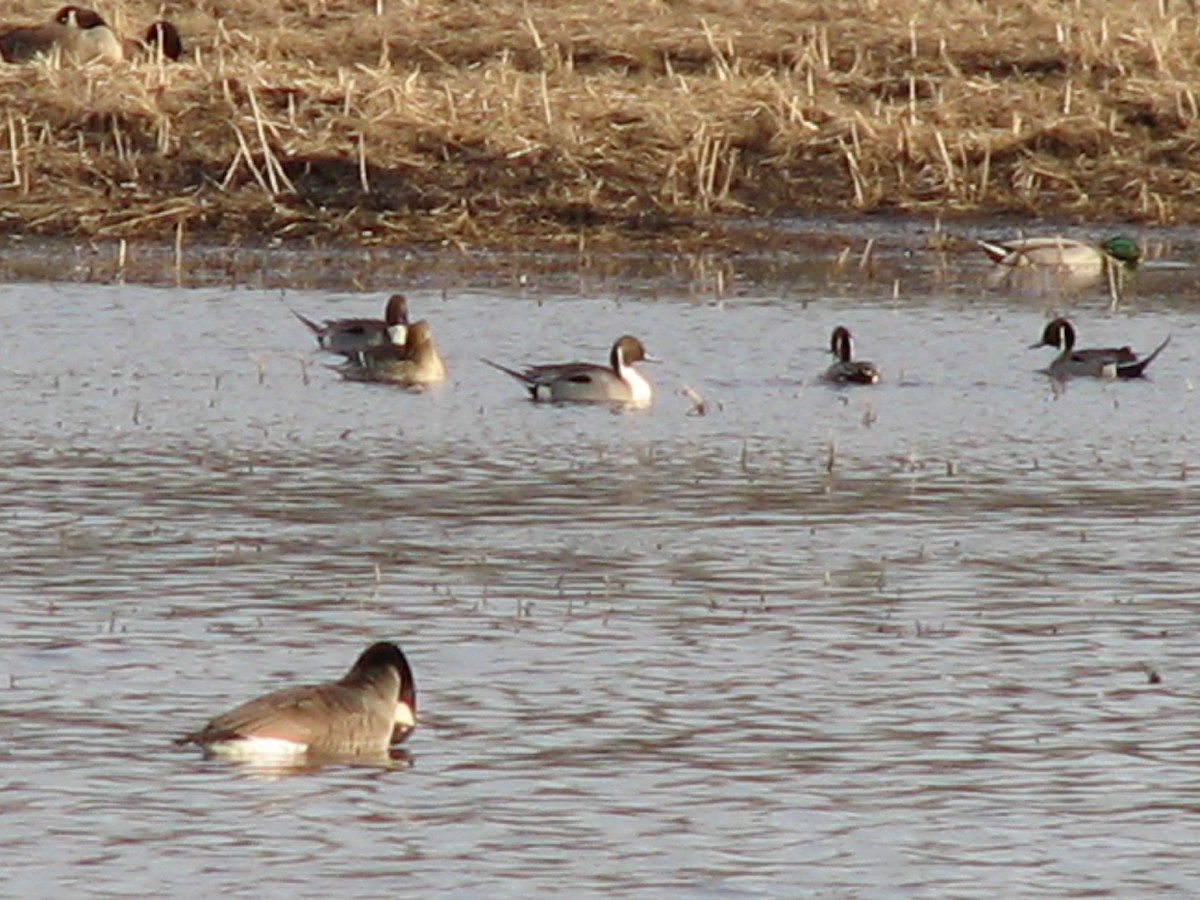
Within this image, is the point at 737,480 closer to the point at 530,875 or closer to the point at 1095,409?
the point at 1095,409

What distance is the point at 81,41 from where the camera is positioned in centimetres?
2566

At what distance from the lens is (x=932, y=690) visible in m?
9.88

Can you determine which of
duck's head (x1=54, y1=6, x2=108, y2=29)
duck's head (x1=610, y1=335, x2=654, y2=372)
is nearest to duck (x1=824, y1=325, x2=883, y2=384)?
duck's head (x1=610, y1=335, x2=654, y2=372)

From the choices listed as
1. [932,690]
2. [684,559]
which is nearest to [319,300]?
[684,559]

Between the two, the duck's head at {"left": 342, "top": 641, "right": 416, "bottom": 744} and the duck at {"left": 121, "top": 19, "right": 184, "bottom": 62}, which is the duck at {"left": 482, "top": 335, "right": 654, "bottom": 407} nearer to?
the duck's head at {"left": 342, "top": 641, "right": 416, "bottom": 744}

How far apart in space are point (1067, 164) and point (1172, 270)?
1.80m

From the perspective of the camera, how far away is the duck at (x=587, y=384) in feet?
53.4

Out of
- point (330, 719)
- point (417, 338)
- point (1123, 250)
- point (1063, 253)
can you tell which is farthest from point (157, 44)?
point (330, 719)

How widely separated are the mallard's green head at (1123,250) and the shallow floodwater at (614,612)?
99.9 inches

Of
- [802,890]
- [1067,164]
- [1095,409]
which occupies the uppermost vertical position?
[1067,164]

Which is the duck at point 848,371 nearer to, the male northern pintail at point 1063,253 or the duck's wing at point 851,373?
the duck's wing at point 851,373

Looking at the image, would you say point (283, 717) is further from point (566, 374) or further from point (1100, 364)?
point (1100, 364)

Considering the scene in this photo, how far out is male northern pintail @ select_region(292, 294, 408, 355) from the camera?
57.0 ft

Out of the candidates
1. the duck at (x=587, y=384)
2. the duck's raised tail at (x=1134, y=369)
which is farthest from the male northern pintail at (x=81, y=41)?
the duck's raised tail at (x=1134, y=369)
